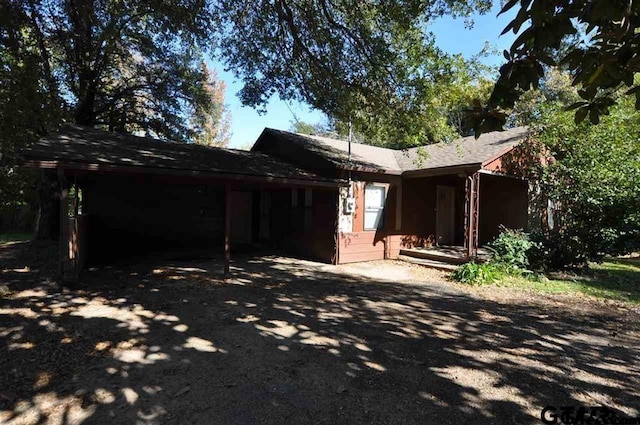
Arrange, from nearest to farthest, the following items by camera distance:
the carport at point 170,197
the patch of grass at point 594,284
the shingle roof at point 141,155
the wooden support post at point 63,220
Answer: the wooden support post at point 63,220
the shingle roof at point 141,155
the carport at point 170,197
the patch of grass at point 594,284

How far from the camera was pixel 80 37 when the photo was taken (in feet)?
41.6

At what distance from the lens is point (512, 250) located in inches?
364

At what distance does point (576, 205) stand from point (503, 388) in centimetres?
837

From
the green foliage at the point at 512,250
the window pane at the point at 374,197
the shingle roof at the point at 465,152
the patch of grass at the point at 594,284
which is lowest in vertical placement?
the patch of grass at the point at 594,284

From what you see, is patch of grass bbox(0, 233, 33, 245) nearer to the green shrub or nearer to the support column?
the green shrub

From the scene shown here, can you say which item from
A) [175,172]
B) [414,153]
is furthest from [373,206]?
[175,172]

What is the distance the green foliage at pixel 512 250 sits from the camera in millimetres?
9117

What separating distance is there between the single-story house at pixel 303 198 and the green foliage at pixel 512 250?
0.73 m

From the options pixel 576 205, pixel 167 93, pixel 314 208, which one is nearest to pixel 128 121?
pixel 167 93

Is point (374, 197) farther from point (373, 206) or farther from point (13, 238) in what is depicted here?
point (13, 238)

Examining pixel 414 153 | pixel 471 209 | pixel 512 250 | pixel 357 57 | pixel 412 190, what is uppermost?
pixel 357 57

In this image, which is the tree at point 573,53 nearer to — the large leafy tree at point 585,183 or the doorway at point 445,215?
the large leafy tree at point 585,183

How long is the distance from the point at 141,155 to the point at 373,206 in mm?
Answer: 6485

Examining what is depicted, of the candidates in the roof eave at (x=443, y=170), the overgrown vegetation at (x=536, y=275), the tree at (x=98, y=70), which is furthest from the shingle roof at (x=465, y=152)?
the tree at (x=98, y=70)
